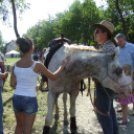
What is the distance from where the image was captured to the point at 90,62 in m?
2.21

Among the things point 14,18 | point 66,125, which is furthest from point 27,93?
point 14,18

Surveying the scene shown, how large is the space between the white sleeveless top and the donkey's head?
1008mm

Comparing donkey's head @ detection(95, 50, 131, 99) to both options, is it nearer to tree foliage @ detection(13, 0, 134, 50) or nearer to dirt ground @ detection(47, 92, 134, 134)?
dirt ground @ detection(47, 92, 134, 134)

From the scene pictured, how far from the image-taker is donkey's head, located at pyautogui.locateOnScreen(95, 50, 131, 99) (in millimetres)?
2166

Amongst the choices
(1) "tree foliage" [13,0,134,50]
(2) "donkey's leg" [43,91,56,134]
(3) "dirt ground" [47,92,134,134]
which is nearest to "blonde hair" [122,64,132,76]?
(3) "dirt ground" [47,92,134,134]

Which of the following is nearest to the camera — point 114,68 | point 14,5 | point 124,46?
point 114,68

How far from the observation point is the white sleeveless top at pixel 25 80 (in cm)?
181

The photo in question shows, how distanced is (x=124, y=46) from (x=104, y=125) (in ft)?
6.09

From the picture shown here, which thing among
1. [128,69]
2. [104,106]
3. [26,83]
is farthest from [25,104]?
[128,69]

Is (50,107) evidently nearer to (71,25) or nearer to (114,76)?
(114,76)

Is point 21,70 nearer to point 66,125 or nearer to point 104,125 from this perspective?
point 104,125

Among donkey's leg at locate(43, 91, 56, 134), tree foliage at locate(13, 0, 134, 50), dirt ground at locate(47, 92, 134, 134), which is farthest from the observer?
tree foliage at locate(13, 0, 134, 50)

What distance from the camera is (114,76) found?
2.18 meters

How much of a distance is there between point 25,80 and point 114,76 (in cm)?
126
